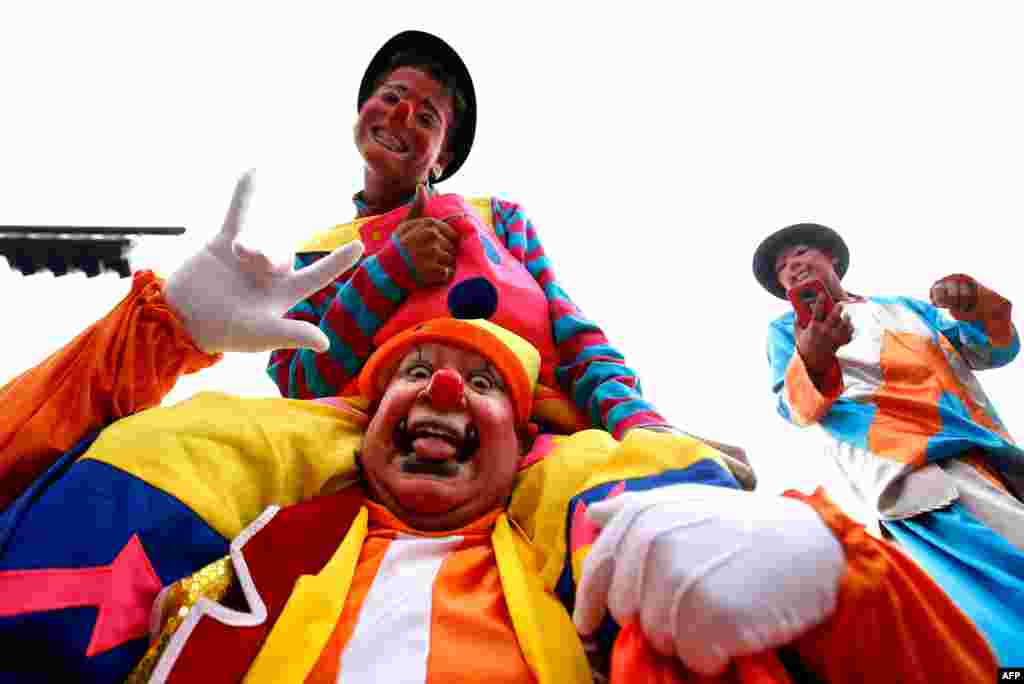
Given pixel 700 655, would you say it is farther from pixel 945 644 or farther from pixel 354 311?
pixel 354 311

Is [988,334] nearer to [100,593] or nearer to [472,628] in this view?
[472,628]

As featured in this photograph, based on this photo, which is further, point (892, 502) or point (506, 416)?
point (892, 502)

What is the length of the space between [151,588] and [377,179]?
100cm

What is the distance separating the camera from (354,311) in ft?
3.69

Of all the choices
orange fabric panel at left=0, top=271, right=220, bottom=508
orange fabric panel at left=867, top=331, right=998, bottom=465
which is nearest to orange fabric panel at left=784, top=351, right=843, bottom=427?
orange fabric panel at left=867, top=331, right=998, bottom=465

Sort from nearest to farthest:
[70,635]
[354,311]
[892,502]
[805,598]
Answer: [805,598] → [70,635] → [354,311] → [892,502]

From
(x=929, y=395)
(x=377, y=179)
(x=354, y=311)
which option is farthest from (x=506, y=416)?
(x=929, y=395)

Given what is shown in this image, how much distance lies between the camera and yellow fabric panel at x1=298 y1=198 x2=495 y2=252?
131 centimetres

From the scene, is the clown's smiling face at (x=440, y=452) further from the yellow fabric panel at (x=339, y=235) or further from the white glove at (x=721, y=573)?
the yellow fabric panel at (x=339, y=235)

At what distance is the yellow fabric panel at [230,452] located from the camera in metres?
0.70

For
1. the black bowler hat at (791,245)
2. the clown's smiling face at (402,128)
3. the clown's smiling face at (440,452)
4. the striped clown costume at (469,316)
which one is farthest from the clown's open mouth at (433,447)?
the black bowler hat at (791,245)

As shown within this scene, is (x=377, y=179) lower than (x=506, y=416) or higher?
higher

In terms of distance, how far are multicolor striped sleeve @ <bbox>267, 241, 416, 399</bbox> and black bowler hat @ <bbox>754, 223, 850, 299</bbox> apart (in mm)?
1564

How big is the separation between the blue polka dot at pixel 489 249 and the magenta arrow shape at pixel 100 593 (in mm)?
729
